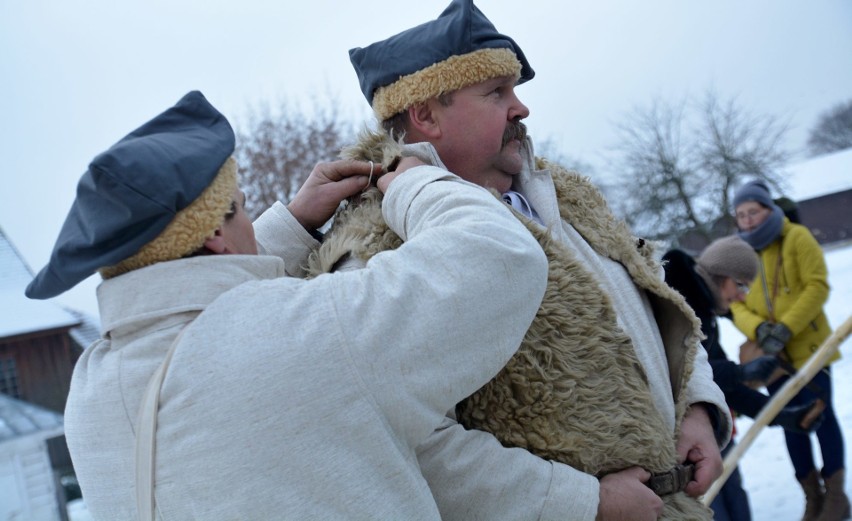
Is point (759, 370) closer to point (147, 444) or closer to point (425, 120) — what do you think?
point (425, 120)

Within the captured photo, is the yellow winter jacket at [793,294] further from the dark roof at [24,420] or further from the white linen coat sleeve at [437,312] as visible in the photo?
the dark roof at [24,420]

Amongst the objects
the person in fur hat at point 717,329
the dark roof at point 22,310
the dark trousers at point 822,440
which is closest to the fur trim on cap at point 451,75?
the person in fur hat at point 717,329

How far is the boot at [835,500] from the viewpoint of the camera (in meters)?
4.26

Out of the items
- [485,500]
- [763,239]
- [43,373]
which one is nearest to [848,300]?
[763,239]

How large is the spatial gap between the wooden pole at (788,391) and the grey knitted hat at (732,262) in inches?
22.5

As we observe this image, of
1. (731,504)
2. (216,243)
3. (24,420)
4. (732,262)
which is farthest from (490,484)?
(24,420)

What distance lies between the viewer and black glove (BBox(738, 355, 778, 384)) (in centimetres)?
382

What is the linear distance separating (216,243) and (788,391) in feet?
11.9

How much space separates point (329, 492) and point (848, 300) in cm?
1312

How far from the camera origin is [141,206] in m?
1.11

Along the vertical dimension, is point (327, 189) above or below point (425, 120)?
below

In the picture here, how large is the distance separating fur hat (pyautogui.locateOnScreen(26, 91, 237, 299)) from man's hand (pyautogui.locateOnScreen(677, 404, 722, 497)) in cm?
121

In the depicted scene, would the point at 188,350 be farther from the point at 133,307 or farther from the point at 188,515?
the point at 188,515

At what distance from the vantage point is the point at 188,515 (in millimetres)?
1066
